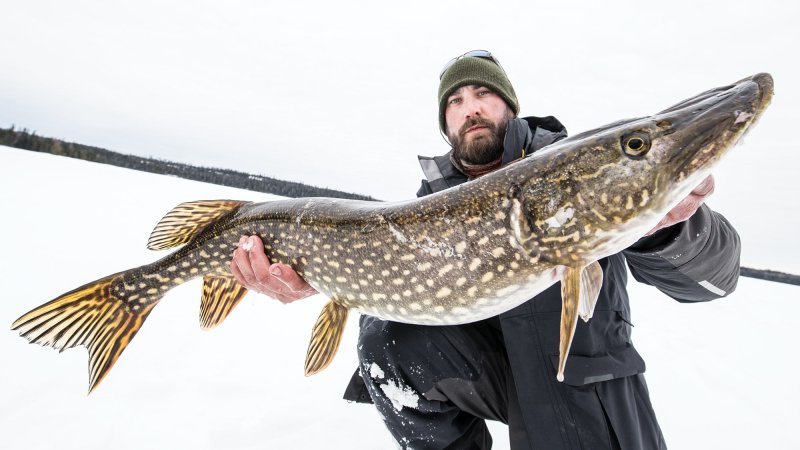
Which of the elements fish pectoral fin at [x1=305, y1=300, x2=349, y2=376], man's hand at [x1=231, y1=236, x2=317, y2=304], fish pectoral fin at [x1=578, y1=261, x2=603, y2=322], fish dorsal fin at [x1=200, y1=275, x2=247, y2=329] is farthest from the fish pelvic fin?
fish dorsal fin at [x1=200, y1=275, x2=247, y2=329]

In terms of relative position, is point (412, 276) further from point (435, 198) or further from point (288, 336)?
point (288, 336)

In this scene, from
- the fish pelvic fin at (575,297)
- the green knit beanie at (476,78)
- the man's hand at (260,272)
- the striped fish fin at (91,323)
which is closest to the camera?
the fish pelvic fin at (575,297)

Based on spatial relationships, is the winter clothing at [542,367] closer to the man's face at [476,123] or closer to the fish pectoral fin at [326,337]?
the fish pectoral fin at [326,337]

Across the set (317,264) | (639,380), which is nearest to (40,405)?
(317,264)

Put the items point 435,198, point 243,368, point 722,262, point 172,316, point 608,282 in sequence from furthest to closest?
point 172,316 → point 243,368 → point 608,282 → point 722,262 → point 435,198

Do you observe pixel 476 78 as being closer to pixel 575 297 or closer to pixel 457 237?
pixel 457 237

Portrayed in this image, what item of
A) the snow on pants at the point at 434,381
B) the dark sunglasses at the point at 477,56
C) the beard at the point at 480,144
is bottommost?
the snow on pants at the point at 434,381

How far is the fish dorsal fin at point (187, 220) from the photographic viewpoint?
1.97 metres

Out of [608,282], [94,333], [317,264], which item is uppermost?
[608,282]

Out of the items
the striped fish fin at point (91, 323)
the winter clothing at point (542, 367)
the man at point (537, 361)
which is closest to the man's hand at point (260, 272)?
the man at point (537, 361)

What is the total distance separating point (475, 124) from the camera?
8.51 ft

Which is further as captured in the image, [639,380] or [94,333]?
[94,333]

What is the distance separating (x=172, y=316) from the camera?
304cm

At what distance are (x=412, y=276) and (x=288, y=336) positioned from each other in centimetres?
194
